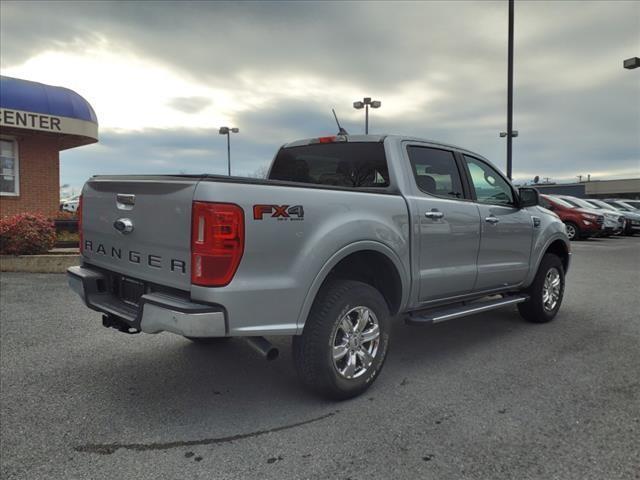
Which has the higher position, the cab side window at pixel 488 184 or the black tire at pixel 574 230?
the cab side window at pixel 488 184

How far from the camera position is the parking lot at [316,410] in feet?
9.16

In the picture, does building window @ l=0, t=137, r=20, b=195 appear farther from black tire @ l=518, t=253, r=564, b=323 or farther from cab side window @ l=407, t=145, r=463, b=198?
black tire @ l=518, t=253, r=564, b=323

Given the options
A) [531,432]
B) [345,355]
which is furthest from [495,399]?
[345,355]

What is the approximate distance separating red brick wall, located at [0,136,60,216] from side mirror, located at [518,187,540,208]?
1334cm

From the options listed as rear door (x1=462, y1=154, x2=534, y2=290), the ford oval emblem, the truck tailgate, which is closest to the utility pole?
rear door (x1=462, y1=154, x2=534, y2=290)

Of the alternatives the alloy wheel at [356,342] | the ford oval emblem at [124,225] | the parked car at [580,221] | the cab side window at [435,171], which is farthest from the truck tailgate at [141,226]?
the parked car at [580,221]

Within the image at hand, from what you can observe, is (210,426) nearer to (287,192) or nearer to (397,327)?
(287,192)

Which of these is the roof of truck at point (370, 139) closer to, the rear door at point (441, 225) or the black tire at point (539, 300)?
the rear door at point (441, 225)

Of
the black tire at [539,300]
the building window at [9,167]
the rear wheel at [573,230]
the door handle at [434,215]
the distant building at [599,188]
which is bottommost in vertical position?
the black tire at [539,300]

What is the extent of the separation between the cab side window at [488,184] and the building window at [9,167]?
13.3m

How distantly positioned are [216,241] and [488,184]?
3.36 m

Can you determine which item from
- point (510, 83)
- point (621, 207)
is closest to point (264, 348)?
point (510, 83)

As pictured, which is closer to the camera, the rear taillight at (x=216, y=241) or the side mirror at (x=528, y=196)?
the rear taillight at (x=216, y=241)

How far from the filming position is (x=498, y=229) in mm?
5082
